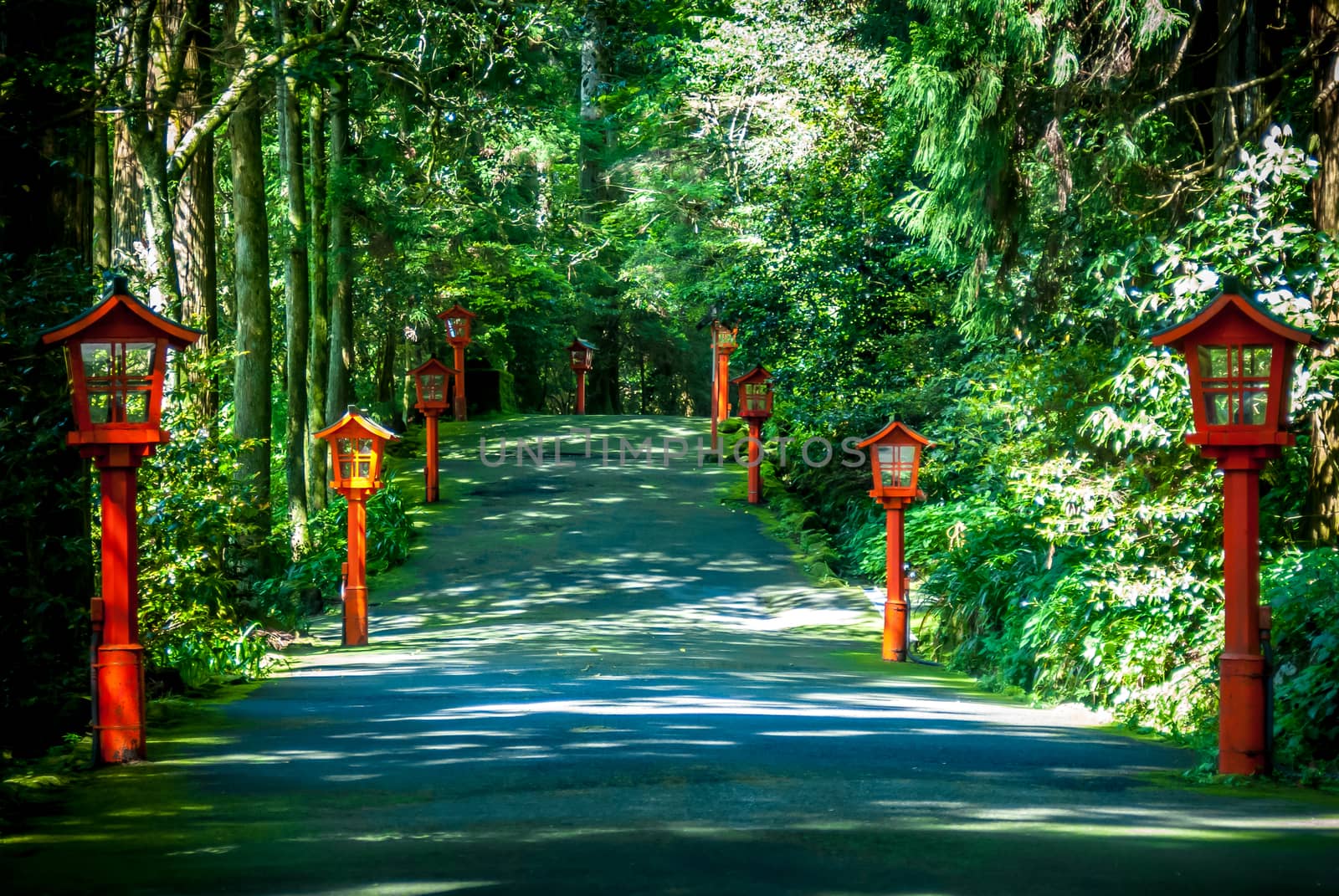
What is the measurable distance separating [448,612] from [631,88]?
61.9 feet

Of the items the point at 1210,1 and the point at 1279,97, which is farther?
the point at 1210,1

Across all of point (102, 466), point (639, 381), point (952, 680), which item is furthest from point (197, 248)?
point (639, 381)

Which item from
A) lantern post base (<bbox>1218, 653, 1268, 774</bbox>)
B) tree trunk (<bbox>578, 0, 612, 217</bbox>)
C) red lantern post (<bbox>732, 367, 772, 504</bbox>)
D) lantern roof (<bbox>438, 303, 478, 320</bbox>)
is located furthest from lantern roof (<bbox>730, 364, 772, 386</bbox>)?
lantern post base (<bbox>1218, 653, 1268, 774</bbox>)

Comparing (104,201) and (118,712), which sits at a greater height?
(104,201)

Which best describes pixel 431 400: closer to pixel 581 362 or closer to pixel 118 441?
pixel 581 362

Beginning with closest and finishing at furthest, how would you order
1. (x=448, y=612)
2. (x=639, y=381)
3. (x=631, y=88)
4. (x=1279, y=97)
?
(x=1279, y=97)
(x=448, y=612)
(x=631, y=88)
(x=639, y=381)

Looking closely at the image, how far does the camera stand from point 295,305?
20.0 meters

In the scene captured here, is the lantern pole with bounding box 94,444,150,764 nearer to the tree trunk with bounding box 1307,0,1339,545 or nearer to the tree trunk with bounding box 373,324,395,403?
the tree trunk with bounding box 1307,0,1339,545

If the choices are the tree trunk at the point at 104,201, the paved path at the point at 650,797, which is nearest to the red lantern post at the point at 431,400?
the tree trunk at the point at 104,201

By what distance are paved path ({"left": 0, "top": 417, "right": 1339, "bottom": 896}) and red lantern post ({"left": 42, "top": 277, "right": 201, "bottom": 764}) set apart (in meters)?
0.38

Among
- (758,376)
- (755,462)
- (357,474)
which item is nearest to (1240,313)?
(357,474)

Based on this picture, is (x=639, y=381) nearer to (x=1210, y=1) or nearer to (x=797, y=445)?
(x=797, y=445)

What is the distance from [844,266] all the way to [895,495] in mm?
8089

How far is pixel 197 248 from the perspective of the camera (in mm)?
15875
